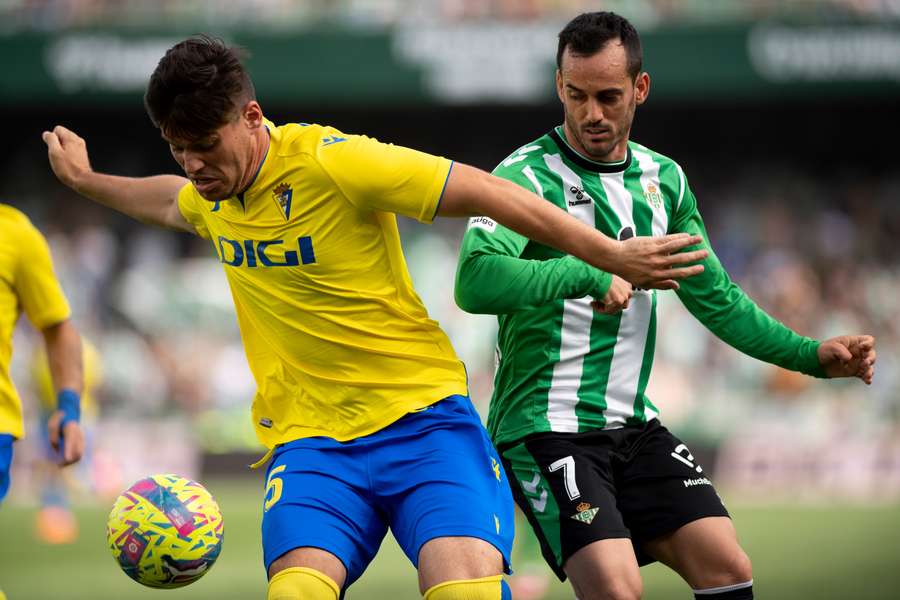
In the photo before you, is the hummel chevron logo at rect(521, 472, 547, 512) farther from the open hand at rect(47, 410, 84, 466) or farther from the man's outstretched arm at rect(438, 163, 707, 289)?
the open hand at rect(47, 410, 84, 466)

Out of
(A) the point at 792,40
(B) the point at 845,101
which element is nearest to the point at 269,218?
(A) the point at 792,40

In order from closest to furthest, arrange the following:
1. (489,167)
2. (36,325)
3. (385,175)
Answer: (385,175) → (36,325) → (489,167)

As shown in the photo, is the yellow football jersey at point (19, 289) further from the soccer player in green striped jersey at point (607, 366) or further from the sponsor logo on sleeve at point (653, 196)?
the sponsor logo on sleeve at point (653, 196)

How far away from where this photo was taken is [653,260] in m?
4.24

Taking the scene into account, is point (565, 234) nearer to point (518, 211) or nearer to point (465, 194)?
point (518, 211)

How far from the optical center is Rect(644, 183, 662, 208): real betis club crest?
533 cm

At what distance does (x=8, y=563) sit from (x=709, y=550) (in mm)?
8001

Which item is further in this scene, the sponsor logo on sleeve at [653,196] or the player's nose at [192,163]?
the sponsor logo on sleeve at [653,196]

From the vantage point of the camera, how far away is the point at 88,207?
2103 centimetres

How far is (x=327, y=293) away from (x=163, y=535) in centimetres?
103

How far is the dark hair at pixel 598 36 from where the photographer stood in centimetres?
515

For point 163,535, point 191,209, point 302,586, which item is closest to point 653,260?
point 302,586

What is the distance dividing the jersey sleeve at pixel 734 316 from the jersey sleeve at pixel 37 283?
8.62 feet

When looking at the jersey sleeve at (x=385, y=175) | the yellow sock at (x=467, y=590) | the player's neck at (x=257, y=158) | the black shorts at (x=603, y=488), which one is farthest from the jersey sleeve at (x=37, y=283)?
the yellow sock at (x=467, y=590)
